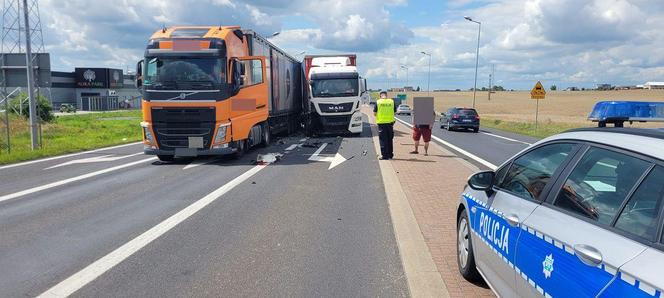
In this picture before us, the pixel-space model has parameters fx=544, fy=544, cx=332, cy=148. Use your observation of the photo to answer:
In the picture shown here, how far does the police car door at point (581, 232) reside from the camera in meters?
2.41

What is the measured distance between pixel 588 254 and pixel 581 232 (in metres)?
0.23

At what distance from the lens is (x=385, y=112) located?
14391mm

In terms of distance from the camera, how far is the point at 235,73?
47.3ft

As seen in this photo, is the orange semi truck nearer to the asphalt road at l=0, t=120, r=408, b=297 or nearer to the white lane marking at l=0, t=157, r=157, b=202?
the white lane marking at l=0, t=157, r=157, b=202

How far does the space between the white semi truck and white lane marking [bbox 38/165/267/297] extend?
15408 millimetres

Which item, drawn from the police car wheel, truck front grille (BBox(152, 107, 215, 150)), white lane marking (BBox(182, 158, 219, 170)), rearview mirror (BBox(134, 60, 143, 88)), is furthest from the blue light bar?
rearview mirror (BBox(134, 60, 143, 88))

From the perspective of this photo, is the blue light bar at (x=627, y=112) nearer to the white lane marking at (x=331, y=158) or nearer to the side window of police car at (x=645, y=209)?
the side window of police car at (x=645, y=209)

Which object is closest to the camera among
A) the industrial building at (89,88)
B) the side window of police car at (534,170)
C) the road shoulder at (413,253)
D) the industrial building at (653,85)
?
the side window of police car at (534,170)

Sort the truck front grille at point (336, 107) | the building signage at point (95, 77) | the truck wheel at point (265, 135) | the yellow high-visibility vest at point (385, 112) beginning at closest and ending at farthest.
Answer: the yellow high-visibility vest at point (385, 112)
the truck wheel at point (265, 135)
the truck front grille at point (336, 107)
the building signage at point (95, 77)

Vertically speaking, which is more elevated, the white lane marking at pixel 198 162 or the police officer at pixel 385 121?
the police officer at pixel 385 121

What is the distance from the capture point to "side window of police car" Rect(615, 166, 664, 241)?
2.35 metres

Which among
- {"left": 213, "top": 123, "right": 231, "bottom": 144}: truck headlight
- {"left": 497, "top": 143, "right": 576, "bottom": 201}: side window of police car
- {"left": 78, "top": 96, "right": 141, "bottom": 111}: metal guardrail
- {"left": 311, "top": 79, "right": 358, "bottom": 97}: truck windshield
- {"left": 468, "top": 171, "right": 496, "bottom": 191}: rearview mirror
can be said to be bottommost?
{"left": 78, "top": 96, "right": 141, "bottom": 111}: metal guardrail

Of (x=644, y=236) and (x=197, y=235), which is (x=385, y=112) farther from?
(x=644, y=236)

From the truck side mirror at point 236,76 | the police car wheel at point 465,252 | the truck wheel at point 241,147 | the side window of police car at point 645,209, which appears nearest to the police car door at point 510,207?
the police car wheel at point 465,252
